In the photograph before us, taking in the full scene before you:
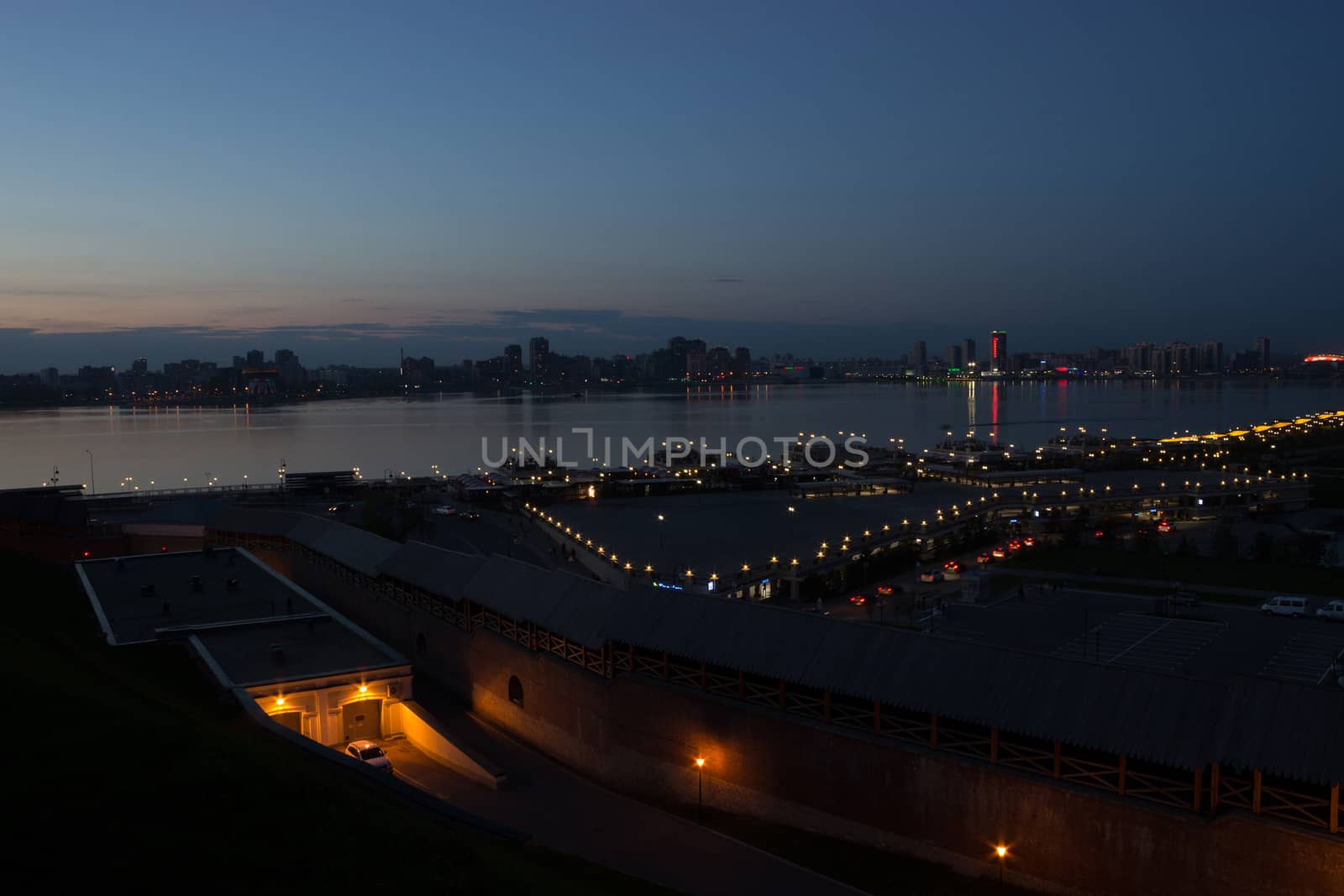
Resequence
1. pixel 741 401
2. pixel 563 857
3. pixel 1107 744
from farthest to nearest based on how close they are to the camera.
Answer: pixel 741 401 → pixel 563 857 → pixel 1107 744

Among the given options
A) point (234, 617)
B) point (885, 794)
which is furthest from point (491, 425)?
point (885, 794)

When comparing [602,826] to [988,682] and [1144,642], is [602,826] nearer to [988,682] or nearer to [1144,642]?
[988,682]

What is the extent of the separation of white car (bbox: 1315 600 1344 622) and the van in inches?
6.6

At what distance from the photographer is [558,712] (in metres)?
4.95

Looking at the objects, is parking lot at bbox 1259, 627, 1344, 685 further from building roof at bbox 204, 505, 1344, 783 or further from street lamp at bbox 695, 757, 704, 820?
street lamp at bbox 695, 757, 704, 820

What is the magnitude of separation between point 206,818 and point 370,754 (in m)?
2.12

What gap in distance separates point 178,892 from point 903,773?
242cm

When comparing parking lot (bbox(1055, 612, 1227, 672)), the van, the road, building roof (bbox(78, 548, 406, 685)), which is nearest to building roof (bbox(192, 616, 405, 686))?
building roof (bbox(78, 548, 406, 685))

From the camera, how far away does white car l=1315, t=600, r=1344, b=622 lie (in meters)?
6.93

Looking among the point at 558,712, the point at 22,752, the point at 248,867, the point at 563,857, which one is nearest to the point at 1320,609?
the point at 558,712

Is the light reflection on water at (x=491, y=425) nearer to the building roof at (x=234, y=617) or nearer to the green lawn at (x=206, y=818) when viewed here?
the building roof at (x=234, y=617)

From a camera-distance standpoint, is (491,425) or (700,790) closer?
(700,790)

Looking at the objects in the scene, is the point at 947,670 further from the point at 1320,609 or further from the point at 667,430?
the point at 667,430

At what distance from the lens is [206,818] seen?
264 centimetres
